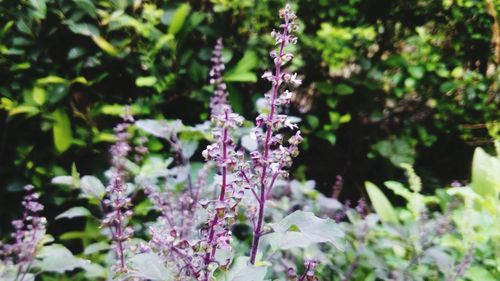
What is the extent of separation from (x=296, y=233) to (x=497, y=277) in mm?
1110

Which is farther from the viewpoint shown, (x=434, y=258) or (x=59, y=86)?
(x=59, y=86)

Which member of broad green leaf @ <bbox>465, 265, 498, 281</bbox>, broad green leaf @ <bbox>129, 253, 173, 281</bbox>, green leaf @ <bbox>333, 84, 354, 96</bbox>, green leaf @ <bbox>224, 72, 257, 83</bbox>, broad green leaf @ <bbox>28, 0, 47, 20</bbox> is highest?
broad green leaf @ <bbox>28, 0, 47, 20</bbox>

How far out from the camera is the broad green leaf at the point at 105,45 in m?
2.54

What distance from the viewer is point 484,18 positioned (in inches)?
109

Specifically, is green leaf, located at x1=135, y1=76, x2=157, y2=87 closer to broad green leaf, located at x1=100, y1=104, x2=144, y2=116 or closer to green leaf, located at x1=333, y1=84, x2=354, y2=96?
broad green leaf, located at x1=100, y1=104, x2=144, y2=116

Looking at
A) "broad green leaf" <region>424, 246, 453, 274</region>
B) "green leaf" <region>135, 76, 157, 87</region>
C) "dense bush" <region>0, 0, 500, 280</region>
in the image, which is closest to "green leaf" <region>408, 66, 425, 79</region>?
"dense bush" <region>0, 0, 500, 280</region>

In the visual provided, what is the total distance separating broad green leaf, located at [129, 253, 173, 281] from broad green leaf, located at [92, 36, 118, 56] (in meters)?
1.91

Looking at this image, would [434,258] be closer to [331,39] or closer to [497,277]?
[497,277]

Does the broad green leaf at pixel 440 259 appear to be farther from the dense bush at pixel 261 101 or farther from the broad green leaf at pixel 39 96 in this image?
the broad green leaf at pixel 39 96

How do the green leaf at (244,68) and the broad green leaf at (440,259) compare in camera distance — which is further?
the green leaf at (244,68)

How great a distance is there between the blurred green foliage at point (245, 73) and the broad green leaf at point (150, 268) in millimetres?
1819

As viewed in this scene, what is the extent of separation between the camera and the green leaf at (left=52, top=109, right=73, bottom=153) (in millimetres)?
2539

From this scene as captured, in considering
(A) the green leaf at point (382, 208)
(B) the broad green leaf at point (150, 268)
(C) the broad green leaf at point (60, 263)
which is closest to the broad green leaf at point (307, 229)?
(B) the broad green leaf at point (150, 268)

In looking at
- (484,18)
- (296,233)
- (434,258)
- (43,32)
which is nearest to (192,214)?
(296,233)
